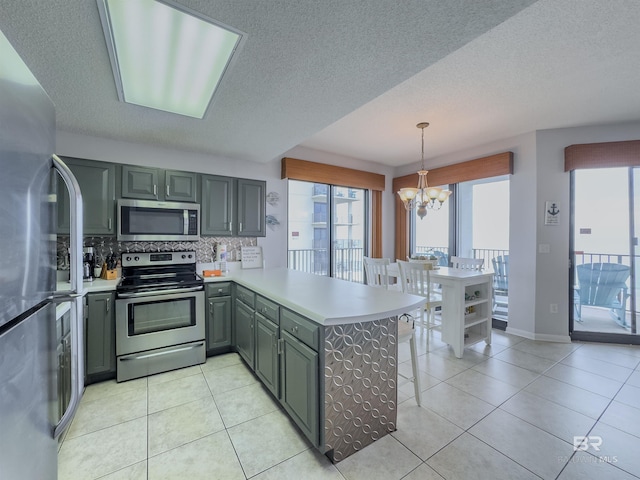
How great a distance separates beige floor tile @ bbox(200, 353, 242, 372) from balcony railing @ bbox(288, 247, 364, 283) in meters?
1.59

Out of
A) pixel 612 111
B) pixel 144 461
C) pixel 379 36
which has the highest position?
pixel 612 111

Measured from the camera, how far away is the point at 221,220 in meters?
3.23

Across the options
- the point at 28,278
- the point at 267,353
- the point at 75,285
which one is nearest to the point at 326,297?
the point at 267,353

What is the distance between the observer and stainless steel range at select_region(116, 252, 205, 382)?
Answer: 2.43 m

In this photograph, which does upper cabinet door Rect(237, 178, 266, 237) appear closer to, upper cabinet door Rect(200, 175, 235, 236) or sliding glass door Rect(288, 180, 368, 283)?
upper cabinet door Rect(200, 175, 235, 236)

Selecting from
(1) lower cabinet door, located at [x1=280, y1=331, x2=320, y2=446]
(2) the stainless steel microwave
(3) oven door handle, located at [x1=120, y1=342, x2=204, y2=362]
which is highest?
(2) the stainless steel microwave

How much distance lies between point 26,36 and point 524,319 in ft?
17.0

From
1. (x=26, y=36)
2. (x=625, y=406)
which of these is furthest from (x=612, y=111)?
(x=26, y=36)

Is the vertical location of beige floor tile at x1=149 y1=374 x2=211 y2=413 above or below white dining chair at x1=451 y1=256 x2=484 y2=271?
below

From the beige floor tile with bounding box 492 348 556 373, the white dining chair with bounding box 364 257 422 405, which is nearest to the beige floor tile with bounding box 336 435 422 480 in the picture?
the white dining chair with bounding box 364 257 422 405

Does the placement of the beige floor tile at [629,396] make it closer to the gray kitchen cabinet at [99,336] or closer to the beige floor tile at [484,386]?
the beige floor tile at [484,386]

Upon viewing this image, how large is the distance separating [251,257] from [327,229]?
1.43 metres

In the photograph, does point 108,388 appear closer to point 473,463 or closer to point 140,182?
point 140,182

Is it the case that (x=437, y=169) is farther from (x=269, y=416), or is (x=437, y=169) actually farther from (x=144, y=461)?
(x=144, y=461)
